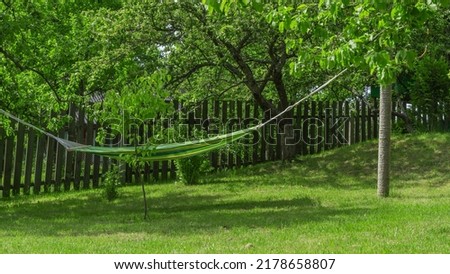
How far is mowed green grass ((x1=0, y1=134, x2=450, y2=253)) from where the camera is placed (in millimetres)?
5539

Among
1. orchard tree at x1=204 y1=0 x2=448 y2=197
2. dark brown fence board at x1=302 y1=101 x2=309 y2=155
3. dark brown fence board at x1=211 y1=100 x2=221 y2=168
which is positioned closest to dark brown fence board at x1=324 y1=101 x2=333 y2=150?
dark brown fence board at x1=302 y1=101 x2=309 y2=155

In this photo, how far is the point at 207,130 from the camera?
12977 mm

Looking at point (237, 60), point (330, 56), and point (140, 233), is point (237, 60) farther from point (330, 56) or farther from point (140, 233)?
point (330, 56)

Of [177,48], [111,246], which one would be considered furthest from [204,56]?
[111,246]

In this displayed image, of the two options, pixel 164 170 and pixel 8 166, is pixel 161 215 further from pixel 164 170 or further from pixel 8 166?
pixel 164 170

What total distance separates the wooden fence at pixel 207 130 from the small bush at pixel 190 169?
0.90 meters

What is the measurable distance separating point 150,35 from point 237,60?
1.81 m

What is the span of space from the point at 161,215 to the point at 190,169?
342 cm

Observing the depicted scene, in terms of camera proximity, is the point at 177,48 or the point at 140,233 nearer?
the point at 140,233

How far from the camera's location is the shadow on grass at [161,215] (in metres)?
6.71

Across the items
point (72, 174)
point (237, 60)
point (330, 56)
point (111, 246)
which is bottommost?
point (111, 246)

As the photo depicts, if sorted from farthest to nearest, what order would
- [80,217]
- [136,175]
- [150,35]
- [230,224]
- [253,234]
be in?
1. [136,175]
2. [150,35]
3. [80,217]
4. [230,224]
5. [253,234]

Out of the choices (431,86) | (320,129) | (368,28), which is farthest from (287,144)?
(368,28)

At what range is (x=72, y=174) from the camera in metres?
11.6
